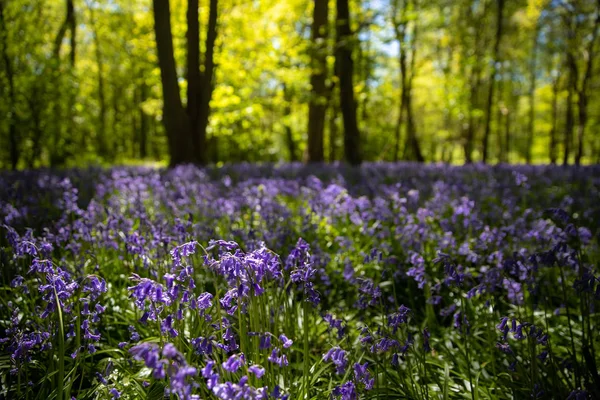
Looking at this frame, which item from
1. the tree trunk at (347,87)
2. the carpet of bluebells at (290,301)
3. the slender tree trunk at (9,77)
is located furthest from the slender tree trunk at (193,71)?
the carpet of bluebells at (290,301)

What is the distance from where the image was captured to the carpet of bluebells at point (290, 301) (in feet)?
6.20

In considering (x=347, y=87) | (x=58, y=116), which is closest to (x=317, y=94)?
(x=347, y=87)

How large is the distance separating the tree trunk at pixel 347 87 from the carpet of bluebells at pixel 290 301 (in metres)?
5.91

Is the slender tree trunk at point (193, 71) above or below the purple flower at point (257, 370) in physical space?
above

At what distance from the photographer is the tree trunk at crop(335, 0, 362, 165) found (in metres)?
11.2

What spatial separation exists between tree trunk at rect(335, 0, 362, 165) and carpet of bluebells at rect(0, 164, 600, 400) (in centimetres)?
591

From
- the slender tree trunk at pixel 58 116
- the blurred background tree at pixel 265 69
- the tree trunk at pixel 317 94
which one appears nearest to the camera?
the blurred background tree at pixel 265 69

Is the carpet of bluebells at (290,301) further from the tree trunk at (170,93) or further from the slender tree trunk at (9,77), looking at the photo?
the slender tree trunk at (9,77)

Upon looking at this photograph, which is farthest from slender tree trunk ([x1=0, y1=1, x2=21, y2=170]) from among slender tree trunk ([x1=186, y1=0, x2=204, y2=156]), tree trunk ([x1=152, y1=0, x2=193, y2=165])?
slender tree trunk ([x1=186, y1=0, x2=204, y2=156])

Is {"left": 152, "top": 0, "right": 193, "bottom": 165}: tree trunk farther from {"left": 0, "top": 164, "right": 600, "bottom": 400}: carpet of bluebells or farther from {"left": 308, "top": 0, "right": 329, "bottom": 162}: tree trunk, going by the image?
{"left": 0, "top": 164, "right": 600, "bottom": 400}: carpet of bluebells

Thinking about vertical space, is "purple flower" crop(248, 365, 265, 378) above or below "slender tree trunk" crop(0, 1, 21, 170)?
below

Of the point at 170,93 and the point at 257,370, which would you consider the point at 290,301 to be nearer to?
the point at 257,370

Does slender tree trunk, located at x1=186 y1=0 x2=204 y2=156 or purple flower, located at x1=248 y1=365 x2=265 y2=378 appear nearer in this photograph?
purple flower, located at x1=248 y1=365 x2=265 y2=378

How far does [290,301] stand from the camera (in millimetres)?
3150
